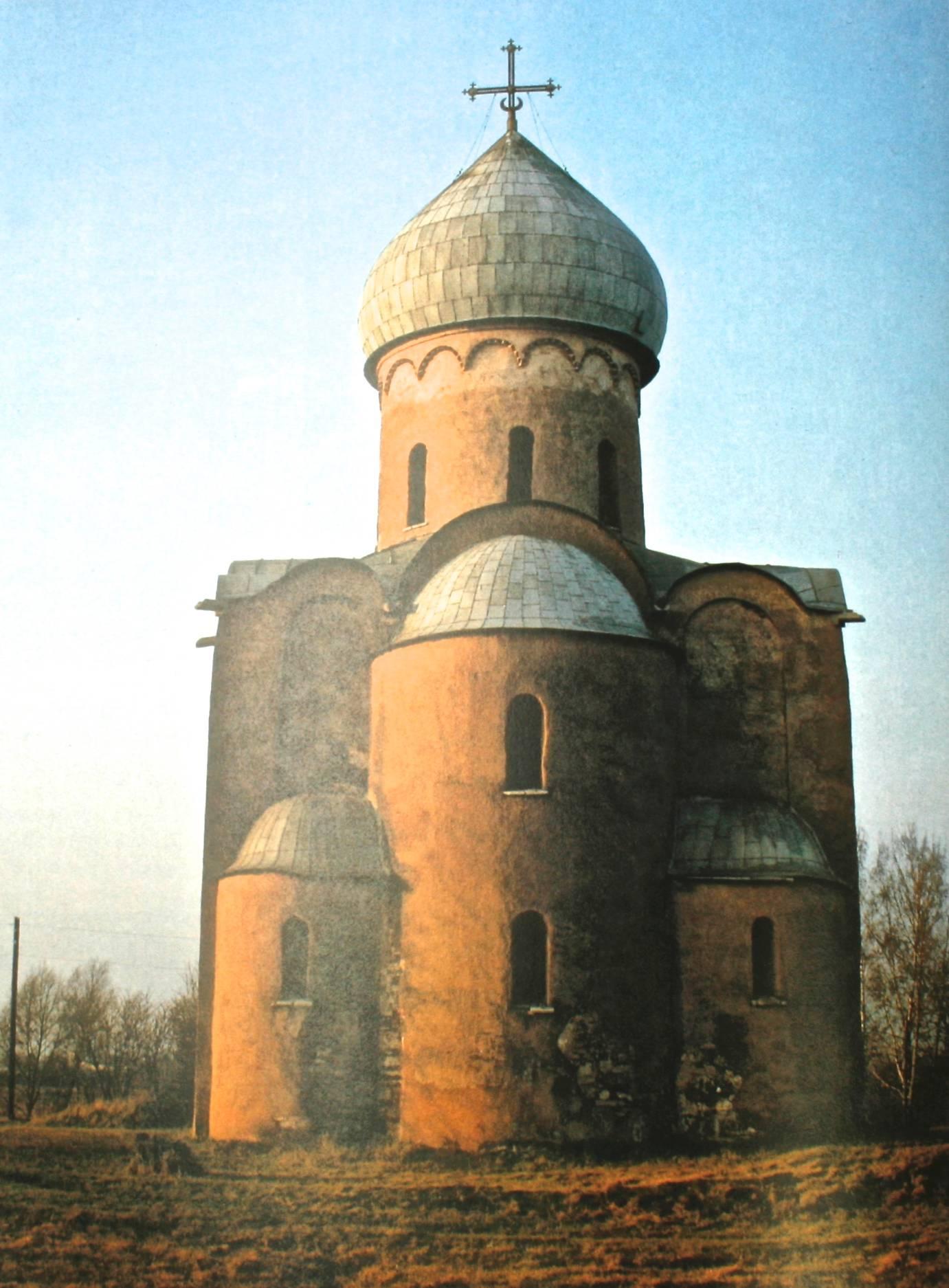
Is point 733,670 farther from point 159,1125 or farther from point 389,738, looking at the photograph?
point 159,1125

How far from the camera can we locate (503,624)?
14.0 metres

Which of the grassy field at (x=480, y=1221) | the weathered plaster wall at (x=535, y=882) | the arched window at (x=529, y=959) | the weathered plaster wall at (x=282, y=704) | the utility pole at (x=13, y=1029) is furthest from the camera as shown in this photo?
the utility pole at (x=13, y=1029)

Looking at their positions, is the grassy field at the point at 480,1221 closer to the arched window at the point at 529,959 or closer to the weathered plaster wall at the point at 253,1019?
the weathered plaster wall at the point at 253,1019

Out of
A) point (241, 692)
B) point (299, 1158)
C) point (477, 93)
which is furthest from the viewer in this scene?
point (477, 93)

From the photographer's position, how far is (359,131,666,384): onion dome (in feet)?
55.0

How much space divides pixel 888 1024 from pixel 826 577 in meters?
7.37

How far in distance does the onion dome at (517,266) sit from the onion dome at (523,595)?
3.10 meters

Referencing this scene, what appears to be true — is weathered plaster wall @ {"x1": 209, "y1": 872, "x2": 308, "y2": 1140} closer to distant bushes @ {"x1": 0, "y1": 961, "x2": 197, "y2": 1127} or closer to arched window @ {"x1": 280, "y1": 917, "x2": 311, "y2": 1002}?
arched window @ {"x1": 280, "y1": 917, "x2": 311, "y2": 1002}

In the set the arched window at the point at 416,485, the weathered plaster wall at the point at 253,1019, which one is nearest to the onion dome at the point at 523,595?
the arched window at the point at 416,485

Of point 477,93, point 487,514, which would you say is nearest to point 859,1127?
point 487,514

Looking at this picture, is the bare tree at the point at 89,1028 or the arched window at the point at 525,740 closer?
the arched window at the point at 525,740

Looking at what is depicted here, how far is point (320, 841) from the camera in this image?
46.5 ft

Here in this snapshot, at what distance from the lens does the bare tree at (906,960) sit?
19.6 m

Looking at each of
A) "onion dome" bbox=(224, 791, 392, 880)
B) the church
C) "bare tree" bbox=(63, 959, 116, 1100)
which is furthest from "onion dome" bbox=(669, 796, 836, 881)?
"bare tree" bbox=(63, 959, 116, 1100)
